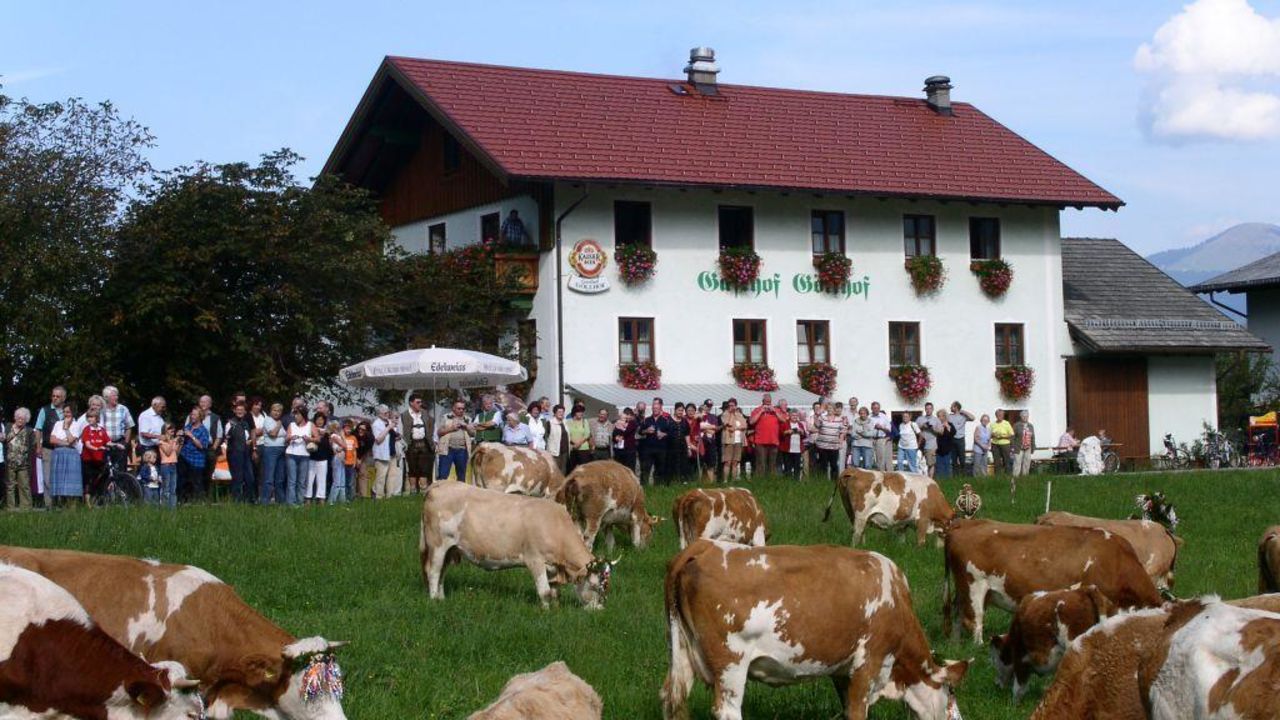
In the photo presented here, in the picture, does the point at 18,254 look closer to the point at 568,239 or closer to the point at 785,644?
the point at 568,239

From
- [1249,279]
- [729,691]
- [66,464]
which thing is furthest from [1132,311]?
[729,691]

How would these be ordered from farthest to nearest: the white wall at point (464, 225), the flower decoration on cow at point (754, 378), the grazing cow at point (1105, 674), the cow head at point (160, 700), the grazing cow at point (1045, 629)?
1. the flower decoration on cow at point (754, 378)
2. the white wall at point (464, 225)
3. the grazing cow at point (1045, 629)
4. the grazing cow at point (1105, 674)
5. the cow head at point (160, 700)

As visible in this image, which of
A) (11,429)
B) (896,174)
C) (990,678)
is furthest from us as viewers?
(896,174)

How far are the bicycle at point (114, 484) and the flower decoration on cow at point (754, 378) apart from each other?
20728 millimetres

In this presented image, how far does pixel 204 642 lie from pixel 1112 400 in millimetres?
40898

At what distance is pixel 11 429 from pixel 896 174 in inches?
1089

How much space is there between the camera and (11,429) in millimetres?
23969

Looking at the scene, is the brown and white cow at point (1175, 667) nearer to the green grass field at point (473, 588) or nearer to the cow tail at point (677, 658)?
the green grass field at point (473, 588)

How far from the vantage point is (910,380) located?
147 ft

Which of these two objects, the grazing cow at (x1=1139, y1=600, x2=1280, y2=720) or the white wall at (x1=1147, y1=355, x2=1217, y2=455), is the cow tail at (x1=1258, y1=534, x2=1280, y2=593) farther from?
the white wall at (x1=1147, y1=355, x2=1217, y2=455)

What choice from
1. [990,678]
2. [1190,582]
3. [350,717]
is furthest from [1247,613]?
[1190,582]

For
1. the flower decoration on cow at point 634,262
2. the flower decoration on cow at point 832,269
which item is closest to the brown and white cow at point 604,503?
the flower decoration on cow at point 634,262

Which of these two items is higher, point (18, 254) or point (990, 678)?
point (18, 254)

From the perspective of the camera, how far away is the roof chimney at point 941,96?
50.3 metres
